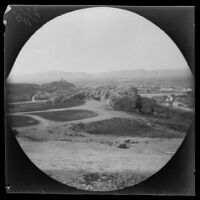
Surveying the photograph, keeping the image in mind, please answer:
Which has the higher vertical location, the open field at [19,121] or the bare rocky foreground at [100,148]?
the open field at [19,121]

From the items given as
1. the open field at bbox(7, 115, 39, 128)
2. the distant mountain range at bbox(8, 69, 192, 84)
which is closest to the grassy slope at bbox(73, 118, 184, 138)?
the distant mountain range at bbox(8, 69, 192, 84)

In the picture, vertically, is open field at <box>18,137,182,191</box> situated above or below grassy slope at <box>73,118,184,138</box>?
below

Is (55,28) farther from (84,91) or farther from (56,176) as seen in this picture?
(56,176)

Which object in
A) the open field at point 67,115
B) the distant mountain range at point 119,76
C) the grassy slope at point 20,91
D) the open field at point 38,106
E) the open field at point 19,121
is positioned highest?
the distant mountain range at point 119,76

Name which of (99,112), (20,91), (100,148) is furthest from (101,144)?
(20,91)

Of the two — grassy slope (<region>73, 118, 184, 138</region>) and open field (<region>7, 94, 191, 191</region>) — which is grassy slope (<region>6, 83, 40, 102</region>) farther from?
grassy slope (<region>73, 118, 184, 138</region>)

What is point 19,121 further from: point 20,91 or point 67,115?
point 67,115

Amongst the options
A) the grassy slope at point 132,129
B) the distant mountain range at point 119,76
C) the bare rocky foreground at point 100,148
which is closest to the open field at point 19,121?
the bare rocky foreground at point 100,148

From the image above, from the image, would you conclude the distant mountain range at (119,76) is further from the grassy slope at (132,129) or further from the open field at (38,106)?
the grassy slope at (132,129)
